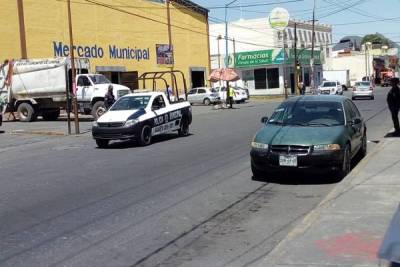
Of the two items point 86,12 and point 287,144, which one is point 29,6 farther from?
point 287,144

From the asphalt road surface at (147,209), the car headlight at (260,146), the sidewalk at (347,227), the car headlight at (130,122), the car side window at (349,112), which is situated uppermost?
the car side window at (349,112)

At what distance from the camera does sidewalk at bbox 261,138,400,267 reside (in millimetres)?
5629

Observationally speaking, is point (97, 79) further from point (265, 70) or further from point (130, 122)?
point (265, 70)

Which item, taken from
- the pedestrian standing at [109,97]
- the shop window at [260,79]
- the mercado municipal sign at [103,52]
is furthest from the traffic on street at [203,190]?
the shop window at [260,79]

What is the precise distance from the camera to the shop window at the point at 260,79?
71938 mm

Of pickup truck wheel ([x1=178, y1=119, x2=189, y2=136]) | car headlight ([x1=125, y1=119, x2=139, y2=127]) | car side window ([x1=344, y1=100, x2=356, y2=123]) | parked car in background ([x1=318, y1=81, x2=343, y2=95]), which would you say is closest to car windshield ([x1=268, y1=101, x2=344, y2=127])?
car side window ([x1=344, y1=100, x2=356, y2=123])

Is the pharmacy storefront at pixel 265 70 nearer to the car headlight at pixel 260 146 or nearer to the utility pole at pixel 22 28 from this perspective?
the utility pole at pixel 22 28

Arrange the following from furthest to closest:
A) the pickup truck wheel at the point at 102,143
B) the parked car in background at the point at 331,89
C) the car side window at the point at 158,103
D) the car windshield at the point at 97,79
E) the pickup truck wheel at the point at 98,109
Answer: the parked car in background at the point at 331,89
the car windshield at the point at 97,79
the pickup truck wheel at the point at 98,109
the car side window at the point at 158,103
the pickup truck wheel at the point at 102,143

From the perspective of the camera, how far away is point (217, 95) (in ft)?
166

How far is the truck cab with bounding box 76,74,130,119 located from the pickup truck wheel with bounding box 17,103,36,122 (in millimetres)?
2567

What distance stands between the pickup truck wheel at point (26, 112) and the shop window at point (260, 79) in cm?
4318

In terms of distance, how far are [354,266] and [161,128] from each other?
13805 mm

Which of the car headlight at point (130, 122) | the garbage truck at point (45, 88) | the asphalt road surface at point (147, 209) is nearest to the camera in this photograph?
the asphalt road surface at point (147, 209)

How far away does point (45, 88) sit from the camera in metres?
31.6
